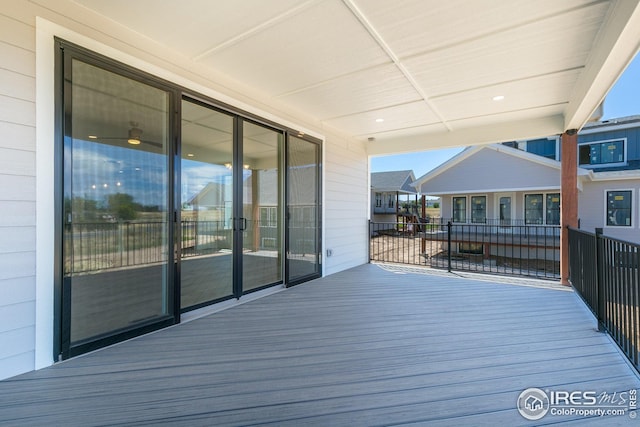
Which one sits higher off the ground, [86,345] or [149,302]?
[149,302]

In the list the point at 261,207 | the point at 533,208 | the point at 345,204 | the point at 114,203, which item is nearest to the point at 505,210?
the point at 533,208

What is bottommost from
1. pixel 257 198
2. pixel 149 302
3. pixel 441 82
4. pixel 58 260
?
pixel 149 302

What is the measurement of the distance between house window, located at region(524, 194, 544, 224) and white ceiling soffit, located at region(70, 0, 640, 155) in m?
7.34

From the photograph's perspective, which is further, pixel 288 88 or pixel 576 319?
pixel 288 88

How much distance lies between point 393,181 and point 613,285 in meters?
17.9

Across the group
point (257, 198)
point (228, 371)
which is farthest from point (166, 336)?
point (257, 198)

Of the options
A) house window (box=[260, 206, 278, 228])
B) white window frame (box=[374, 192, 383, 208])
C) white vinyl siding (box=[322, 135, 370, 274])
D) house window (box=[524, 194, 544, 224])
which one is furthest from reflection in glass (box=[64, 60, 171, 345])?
white window frame (box=[374, 192, 383, 208])

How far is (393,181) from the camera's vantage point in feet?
65.4

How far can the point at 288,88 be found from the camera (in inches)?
141

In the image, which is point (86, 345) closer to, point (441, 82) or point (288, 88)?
point (288, 88)

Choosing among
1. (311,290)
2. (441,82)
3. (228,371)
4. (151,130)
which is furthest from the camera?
(311,290)

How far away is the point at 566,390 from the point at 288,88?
3.72m

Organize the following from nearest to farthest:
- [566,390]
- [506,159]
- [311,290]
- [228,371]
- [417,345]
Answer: [566,390] → [228,371] → [417,345] → [311,290] → [506,159]

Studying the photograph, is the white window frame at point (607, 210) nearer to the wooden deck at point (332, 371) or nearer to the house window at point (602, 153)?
the house window at point (602, 153)
